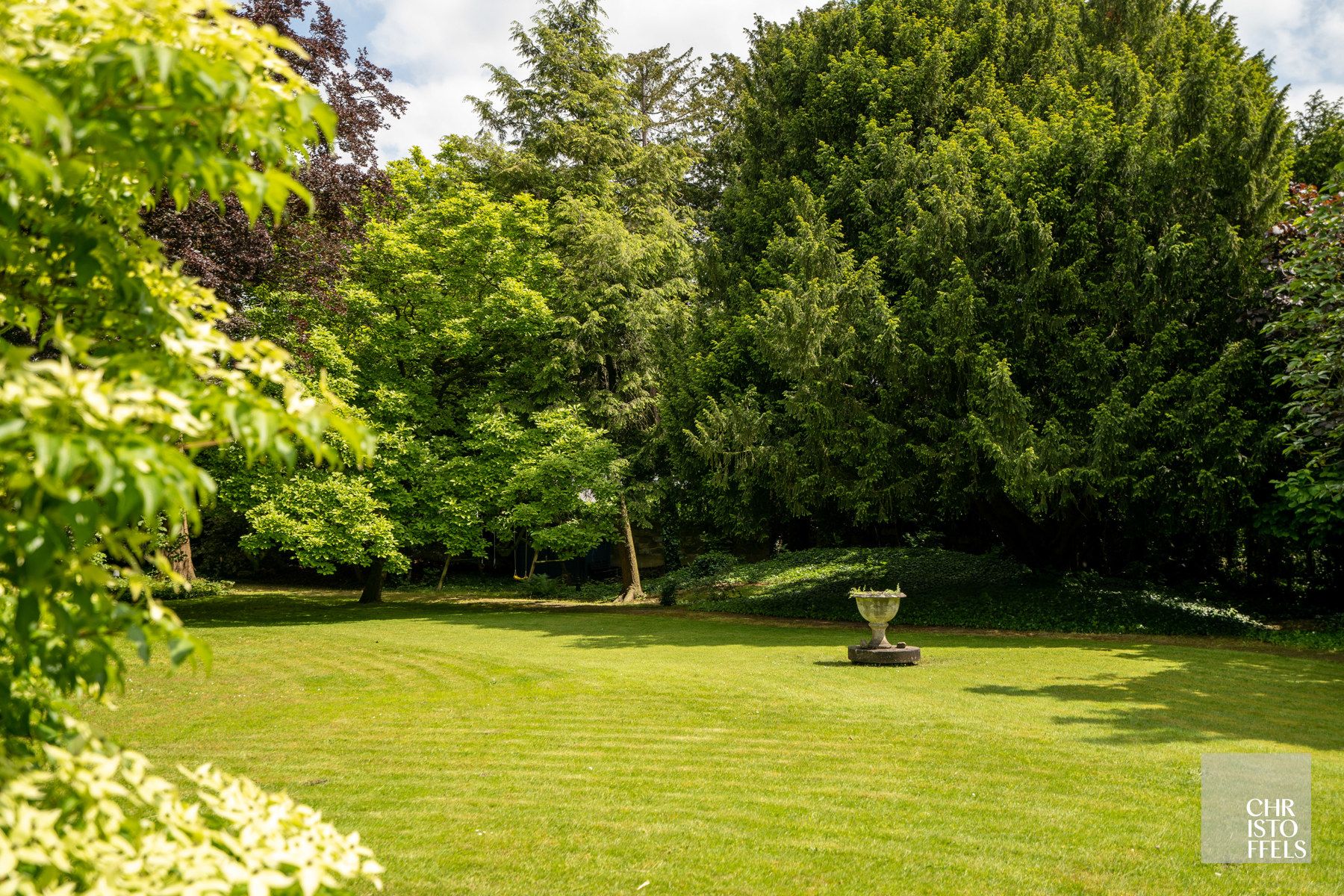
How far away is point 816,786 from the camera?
21.1 ft

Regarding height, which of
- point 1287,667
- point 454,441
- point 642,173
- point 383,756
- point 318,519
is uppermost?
point 642,173

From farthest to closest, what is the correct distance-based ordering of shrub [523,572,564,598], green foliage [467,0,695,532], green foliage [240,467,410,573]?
1. shrub [523,572,564,598]
2. green foliage [467,0,695,532]
3. green foliage [240,467,410,573]

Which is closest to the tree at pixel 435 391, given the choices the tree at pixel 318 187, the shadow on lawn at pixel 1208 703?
the tree at pixel 318 187

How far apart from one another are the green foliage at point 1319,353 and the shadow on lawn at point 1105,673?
2778mm

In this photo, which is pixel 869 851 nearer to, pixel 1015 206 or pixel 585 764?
pixel 585 764

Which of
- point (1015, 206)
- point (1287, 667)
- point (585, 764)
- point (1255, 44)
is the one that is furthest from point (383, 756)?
point (1255, 44)

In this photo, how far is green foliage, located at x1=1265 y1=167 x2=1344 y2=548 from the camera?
1151 cm

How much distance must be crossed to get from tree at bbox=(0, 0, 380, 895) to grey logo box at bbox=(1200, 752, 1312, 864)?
5.19 metres

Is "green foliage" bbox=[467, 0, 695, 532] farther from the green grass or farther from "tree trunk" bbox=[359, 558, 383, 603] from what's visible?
the green grass

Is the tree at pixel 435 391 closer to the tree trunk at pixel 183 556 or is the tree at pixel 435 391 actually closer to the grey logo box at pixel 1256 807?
the tree trunk at pixel 183 556

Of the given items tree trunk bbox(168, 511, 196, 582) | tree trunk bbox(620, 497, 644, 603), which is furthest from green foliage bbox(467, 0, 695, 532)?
tree trunk bbox(168, 511, 196, 582)

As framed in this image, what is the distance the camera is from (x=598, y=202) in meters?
25.6

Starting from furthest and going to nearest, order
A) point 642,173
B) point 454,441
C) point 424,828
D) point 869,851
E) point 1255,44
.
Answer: point 642,173, point 454,441, point 1255,44, point 424,828, point 869,851

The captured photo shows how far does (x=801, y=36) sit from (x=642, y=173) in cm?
637
